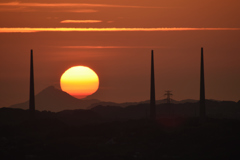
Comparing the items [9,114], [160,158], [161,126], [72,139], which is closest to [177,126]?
[161,126]

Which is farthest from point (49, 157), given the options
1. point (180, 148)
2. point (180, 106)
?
point (180, 106)

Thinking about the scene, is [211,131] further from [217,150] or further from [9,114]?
[9,114]

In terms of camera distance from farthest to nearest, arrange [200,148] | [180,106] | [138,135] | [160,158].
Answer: [180,106]
[138,135]
[200,148]
[160,158]

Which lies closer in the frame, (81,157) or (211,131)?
(81,157)

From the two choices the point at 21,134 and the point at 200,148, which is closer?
the point at 200,148

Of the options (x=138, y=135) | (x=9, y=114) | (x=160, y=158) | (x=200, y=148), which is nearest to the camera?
(x=160, y=158)

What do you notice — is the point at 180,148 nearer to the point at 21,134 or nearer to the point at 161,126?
the point at 161,126
